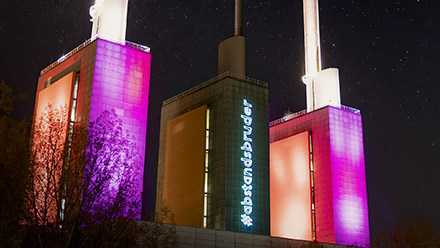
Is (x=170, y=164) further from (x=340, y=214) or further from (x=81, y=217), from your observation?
(x=81, y=217)

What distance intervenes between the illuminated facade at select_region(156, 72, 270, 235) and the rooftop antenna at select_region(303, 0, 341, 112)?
16688mm

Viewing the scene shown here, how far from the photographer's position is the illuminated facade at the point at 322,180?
290 ft

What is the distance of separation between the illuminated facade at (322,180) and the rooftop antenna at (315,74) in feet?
9.17

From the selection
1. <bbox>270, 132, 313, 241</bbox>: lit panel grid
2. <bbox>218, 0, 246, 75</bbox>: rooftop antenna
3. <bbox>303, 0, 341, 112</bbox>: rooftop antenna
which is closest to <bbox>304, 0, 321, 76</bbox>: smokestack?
<bbox>303, 0, 341, 112</bbox>: rooftop antenna

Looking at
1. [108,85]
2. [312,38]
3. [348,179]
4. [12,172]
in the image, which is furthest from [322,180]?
[12,172]

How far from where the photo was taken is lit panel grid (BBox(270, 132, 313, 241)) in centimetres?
9238

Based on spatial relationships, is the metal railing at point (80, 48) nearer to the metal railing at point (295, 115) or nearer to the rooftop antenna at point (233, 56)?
the rooftop antenna at point (233, 56)

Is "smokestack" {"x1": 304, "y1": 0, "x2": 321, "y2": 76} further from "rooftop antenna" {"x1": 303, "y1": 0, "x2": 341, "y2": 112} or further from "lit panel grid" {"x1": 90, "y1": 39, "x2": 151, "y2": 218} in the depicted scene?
"lit panel grid" {"x1": 90, "y1": 39, "x2": 151, "y2": 218}

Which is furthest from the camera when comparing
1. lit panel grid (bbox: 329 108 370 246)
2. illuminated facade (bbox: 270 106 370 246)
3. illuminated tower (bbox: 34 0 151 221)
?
illuminated facade (bbox: 270 106 370 246)

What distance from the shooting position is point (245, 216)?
256 feet

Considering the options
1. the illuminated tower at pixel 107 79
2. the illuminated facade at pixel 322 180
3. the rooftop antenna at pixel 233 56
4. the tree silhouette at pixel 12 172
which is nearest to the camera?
the tree silhouette at pixel 12 172

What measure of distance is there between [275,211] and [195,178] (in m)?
21.5

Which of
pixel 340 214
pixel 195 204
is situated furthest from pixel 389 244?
pixel 195 204

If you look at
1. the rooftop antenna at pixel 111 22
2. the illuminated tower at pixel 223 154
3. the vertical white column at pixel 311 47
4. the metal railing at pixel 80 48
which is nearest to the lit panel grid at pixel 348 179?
the vertical white column at pixel 311 47
